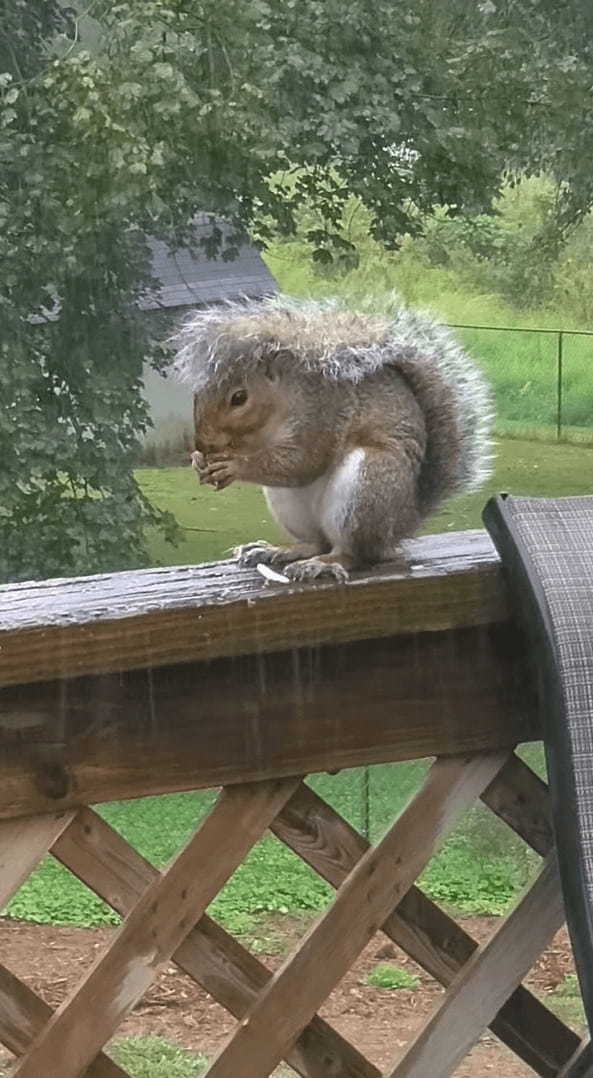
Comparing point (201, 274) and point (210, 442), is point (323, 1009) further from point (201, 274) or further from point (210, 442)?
point (201, 274)

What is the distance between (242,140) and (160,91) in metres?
0.09

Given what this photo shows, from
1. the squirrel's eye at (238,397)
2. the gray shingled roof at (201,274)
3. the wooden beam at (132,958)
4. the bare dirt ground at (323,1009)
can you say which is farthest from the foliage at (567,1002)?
the gray shingled roof at (201,274)

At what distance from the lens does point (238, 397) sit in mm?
758

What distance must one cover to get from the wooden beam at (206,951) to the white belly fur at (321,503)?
0.22 m

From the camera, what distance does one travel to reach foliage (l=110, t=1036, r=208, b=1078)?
0.99 m

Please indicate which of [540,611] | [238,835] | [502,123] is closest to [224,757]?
[238,835]

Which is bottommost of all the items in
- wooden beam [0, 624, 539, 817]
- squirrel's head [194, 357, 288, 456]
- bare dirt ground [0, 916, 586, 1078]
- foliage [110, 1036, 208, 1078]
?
foliage [110, 1036, 208, 1078]

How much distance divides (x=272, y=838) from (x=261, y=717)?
396 millimetres

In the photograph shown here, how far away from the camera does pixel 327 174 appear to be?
1370 millimetres

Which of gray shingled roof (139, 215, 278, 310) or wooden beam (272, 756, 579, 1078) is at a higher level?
gray shingled roof (139, 215, 278, 310)

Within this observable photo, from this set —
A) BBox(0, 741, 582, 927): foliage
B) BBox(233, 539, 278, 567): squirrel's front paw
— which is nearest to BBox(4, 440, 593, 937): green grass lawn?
BBox(0, 741, 582, 927): foliage

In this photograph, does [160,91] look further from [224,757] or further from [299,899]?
[224,757]

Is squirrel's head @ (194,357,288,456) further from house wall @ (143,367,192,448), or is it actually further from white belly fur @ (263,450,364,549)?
house wall @ (143,367,192,448)

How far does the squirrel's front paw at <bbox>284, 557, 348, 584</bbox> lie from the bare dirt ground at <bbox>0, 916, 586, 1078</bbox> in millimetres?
228
